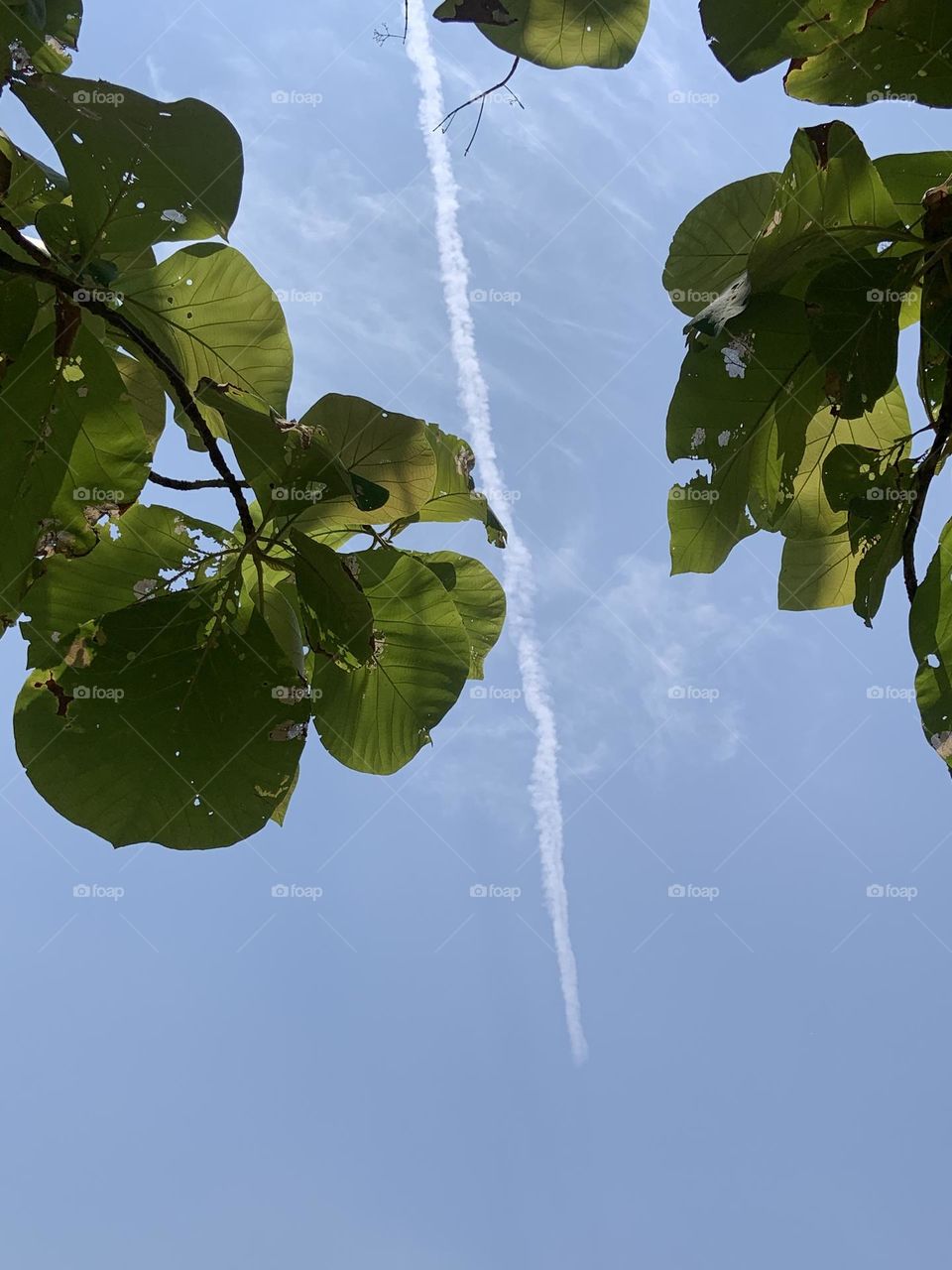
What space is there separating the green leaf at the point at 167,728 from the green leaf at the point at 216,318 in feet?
1.72

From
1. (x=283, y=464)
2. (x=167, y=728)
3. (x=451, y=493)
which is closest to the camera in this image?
(x=283, y=464)

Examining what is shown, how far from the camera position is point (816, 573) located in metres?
2.27

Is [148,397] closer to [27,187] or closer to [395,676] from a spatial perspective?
[27,187]

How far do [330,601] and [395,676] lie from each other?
0.35 metres

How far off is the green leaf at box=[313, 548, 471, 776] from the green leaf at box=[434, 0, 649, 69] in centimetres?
114

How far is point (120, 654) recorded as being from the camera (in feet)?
6.45

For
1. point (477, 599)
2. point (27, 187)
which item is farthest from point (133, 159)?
point (477, 599)

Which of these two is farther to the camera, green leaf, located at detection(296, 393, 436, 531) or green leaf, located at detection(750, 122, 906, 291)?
green leaf, located at detection(296, 393, 436, 531)

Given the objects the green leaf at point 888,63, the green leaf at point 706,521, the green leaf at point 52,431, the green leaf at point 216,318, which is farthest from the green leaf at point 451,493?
the green leaf at point 888,63

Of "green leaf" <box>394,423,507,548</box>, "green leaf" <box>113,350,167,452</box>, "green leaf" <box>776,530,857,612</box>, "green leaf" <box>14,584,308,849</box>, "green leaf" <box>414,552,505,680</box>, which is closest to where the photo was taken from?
"green leaf" <box>14,584,308,849</box>

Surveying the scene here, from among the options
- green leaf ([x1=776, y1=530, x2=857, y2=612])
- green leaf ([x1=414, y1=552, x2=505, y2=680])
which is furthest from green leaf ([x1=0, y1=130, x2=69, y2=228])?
green leaf ([x1=776, y1=530, x2=857, y2=612])

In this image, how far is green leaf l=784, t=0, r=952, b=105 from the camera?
1654 millimetres

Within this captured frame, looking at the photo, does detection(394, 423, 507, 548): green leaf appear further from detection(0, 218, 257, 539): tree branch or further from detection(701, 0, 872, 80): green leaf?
detection(701, 0, 872, 80): green leaf

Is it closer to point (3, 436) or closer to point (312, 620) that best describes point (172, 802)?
point (312, 620)
